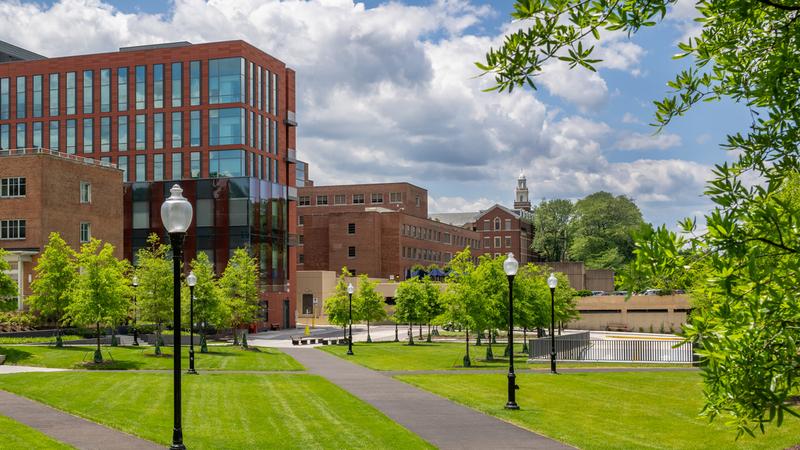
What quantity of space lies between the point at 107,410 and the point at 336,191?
116215 mm

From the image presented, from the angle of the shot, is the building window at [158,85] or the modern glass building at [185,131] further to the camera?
the building window at [158,85]

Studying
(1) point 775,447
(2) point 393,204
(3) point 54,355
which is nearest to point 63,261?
(3) point 54,355

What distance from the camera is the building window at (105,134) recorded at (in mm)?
83500

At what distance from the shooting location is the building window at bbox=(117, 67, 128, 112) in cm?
8294

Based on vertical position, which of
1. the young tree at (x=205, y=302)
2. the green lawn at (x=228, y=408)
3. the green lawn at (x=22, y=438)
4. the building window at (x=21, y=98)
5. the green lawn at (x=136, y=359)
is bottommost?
the green lawn at (x=136, y=359)

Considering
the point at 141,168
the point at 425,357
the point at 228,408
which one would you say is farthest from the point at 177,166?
the point at 228,408

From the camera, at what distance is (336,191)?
454 feet

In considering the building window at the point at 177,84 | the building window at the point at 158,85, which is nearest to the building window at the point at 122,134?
the building window at the point at 158,85

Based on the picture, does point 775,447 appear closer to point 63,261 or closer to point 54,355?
point 54,355

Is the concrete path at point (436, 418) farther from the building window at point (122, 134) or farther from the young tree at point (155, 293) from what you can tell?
the building window at point (122, 134)

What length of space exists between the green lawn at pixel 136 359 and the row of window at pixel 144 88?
39193 mm

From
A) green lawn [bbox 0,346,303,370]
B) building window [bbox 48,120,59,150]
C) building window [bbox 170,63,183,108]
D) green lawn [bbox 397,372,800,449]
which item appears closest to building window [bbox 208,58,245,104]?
building window [bbox 170,63,183,108]

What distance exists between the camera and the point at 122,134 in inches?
3278

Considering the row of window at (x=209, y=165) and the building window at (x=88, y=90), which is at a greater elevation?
the building window at (x=88, y=90)
